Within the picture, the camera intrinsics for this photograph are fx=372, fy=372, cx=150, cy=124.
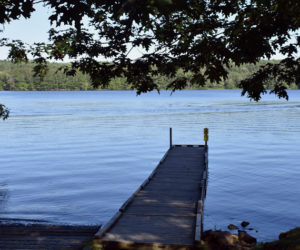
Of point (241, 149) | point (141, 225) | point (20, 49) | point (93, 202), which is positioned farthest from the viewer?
point (241, 149)

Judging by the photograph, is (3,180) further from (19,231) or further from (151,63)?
(151,63)

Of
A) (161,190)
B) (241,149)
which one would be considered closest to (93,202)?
(161,190)

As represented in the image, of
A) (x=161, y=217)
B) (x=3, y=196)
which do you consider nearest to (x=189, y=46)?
(x=161, y=217)

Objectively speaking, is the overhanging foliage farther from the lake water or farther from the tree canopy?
the lake water

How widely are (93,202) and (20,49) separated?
11.3 meters

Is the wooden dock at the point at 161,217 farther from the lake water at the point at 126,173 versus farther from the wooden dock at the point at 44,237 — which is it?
the lake water at the point at 126,173

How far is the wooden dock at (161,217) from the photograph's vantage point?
968 centimetres

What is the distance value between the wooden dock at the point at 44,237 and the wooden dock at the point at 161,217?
1157 millimetres

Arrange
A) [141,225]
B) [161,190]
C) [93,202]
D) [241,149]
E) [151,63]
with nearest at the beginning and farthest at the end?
[151,63] → [141,225] → [161,190] → [93,202] → [241,149]

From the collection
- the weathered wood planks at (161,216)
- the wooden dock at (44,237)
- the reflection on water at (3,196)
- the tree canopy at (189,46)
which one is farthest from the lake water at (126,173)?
the tree canopy at (189,46)

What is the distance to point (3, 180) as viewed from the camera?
2506 centimetres

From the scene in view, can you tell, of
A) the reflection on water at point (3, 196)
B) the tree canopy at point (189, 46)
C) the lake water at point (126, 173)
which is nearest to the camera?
the tree canopy at point (189, 46)

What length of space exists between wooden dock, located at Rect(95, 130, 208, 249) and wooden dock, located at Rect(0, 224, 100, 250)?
3.79ft

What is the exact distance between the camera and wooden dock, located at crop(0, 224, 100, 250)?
34.4 ft
